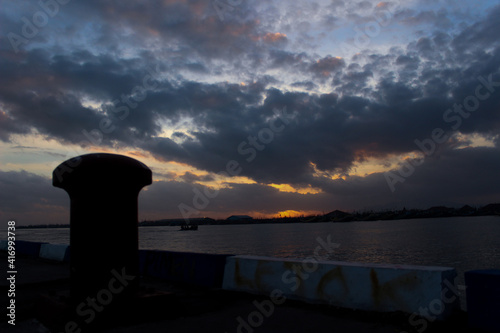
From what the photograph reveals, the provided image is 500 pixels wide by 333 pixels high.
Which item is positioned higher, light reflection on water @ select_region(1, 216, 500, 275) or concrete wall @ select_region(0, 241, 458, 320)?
concrete wall @ select_region(0, 241, 458, 320)

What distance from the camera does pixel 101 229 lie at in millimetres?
5621

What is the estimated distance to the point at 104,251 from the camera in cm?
560

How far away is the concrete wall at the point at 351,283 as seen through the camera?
5367 mm

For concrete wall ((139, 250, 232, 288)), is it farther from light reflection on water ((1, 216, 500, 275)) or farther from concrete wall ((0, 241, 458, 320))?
light reflection on water ((1, 216, 500, 275))

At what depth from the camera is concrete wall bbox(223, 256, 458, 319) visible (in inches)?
211

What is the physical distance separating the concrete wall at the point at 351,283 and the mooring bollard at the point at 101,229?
98.5 inches

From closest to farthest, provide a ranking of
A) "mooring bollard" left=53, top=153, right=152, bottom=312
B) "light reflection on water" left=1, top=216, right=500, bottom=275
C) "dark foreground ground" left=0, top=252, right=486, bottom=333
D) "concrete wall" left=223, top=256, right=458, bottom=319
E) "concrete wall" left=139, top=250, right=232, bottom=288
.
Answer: "dark foreground ground" left=0, top=252, right=486, bottom=333 < "concrete wall" left=223, top=256, right=458, bottom=319 < "mooring bollard" left=53, top=153, right=152, bottom=312 < "concrete wall" left=139, top=250, right=232, bottom=288 < "light reflection on water" left=1, top=216, right=500, bottom=275

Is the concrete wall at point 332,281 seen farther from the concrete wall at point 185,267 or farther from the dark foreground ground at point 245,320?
the dark foreground ground at point 245,320

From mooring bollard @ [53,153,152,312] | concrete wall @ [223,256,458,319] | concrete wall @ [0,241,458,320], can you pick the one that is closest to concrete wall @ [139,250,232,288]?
concrete wall @ [0,241,458,320]

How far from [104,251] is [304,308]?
10.6 ft

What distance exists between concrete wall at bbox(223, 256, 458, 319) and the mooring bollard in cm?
250

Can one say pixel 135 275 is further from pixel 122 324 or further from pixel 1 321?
pixel 1 321

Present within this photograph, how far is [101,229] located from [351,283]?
3.84m

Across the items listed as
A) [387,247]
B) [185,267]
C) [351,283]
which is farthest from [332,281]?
[387,247]
